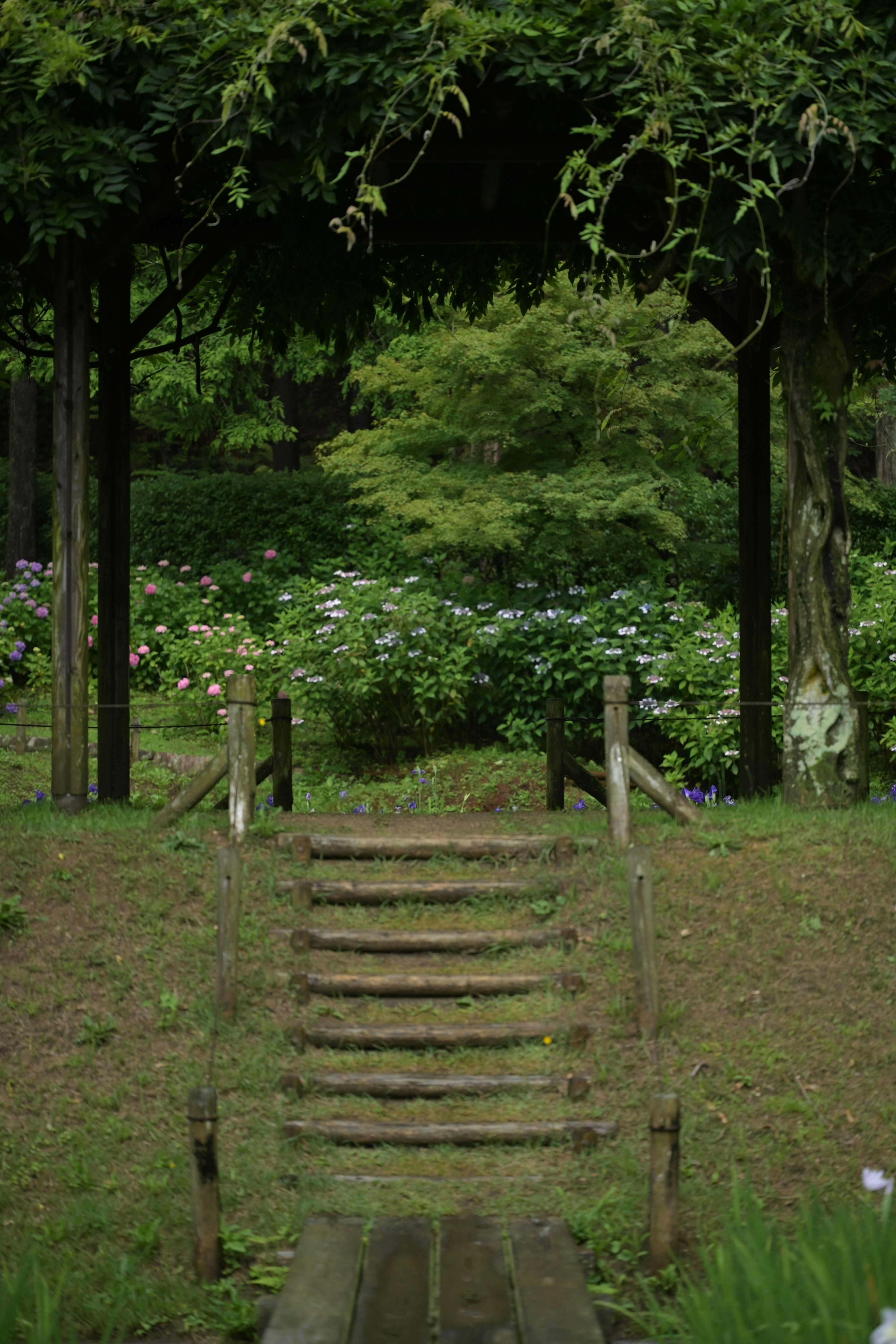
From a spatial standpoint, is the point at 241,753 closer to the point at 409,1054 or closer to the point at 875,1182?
the point at 409,1054

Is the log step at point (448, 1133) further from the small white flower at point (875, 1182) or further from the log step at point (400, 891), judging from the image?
the small white flower at point (875, 1182)

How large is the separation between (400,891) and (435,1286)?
98.9 inches

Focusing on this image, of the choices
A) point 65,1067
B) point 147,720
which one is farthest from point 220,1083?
point 147,720

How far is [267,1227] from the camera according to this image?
4.70 m

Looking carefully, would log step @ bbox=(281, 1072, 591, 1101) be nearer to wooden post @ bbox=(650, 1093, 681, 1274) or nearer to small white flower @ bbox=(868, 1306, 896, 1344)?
wooden post @ bbox=(650, 1093, 681, 1274)

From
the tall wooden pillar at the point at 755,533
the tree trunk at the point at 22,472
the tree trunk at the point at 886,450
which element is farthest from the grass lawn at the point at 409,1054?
the tree trunk at the point at 886,450

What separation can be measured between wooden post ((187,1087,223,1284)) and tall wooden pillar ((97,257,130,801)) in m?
4.22

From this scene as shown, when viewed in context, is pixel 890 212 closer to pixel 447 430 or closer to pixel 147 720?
pixel 447 430

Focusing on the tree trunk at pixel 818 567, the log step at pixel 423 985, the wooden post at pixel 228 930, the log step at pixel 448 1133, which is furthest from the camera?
the tree trunk at pixel 818 567

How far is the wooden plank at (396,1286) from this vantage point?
3754mm

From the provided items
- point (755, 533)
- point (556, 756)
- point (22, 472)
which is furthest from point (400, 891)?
point (22, 472)

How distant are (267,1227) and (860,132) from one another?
568 centimetres

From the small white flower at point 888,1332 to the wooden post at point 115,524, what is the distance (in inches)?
264

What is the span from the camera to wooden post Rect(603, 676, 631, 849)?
6.72 m
